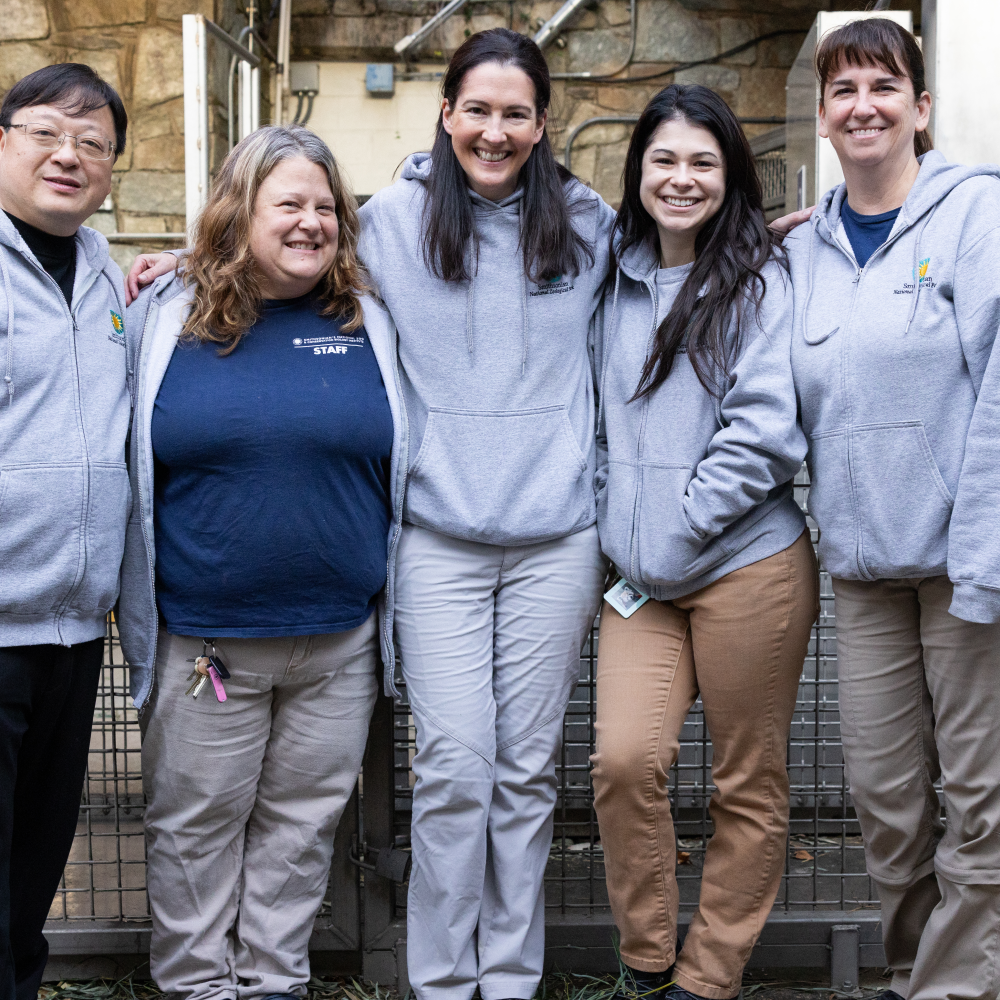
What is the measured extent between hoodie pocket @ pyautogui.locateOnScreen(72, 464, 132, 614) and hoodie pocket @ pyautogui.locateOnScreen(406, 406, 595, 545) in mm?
536

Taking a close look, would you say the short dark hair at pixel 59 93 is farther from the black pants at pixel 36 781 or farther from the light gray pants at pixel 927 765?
the light gray pants at pixel 927 765

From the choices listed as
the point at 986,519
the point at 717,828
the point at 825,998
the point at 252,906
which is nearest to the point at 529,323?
the point at 986,519

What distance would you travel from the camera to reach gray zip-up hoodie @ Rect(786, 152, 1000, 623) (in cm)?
182

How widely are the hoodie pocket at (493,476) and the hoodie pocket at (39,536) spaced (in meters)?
0.62

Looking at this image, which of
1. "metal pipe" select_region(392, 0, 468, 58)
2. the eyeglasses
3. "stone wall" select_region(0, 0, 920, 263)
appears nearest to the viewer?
the eyeglasses

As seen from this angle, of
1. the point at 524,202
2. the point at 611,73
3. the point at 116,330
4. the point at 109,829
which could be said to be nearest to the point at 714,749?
the point at 524,202

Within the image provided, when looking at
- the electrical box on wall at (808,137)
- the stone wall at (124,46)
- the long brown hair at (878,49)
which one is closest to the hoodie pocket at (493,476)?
the long brown hair at (878,49)

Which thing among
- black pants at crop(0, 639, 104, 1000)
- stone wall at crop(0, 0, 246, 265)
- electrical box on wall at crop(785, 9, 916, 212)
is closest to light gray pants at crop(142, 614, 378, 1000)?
black pants at crop(0, 639, 104, 1000)

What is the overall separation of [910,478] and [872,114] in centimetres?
67

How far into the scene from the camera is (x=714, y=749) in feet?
6.78

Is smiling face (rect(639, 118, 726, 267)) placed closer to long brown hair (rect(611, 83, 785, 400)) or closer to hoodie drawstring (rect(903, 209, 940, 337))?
long brown hair (rect(611, 83, 785, 400))

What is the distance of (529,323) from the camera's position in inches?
81.7

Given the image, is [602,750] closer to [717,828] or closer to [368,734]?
[717,828]

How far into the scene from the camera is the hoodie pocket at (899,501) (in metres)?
1.89
